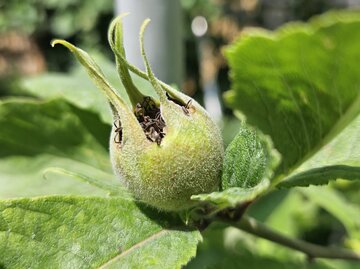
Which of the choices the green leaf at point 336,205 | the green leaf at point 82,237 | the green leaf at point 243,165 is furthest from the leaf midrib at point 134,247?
the green leaf at point 336,205

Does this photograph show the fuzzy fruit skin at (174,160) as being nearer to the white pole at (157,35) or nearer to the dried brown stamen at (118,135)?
the dried brown stamen at (118,135)

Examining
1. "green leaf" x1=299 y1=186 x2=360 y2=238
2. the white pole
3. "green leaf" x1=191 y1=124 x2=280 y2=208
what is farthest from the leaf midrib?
"green leaf" x1=299 y1=186 x2=360 y2=238

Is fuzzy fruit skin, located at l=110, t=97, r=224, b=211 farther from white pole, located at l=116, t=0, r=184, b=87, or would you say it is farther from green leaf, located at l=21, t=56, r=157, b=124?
white pole, located at l=116, t=0, r=184, b=87

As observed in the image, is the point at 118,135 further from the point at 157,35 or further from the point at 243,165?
the point at 157,35

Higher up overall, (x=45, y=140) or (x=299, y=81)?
(x=299, y=81)

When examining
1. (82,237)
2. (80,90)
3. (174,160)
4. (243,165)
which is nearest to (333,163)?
(243,165)

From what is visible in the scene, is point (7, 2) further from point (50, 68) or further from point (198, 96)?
point (198, 96)

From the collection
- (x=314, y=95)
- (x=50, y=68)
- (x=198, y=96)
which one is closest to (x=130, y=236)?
(x=314, y=95)
